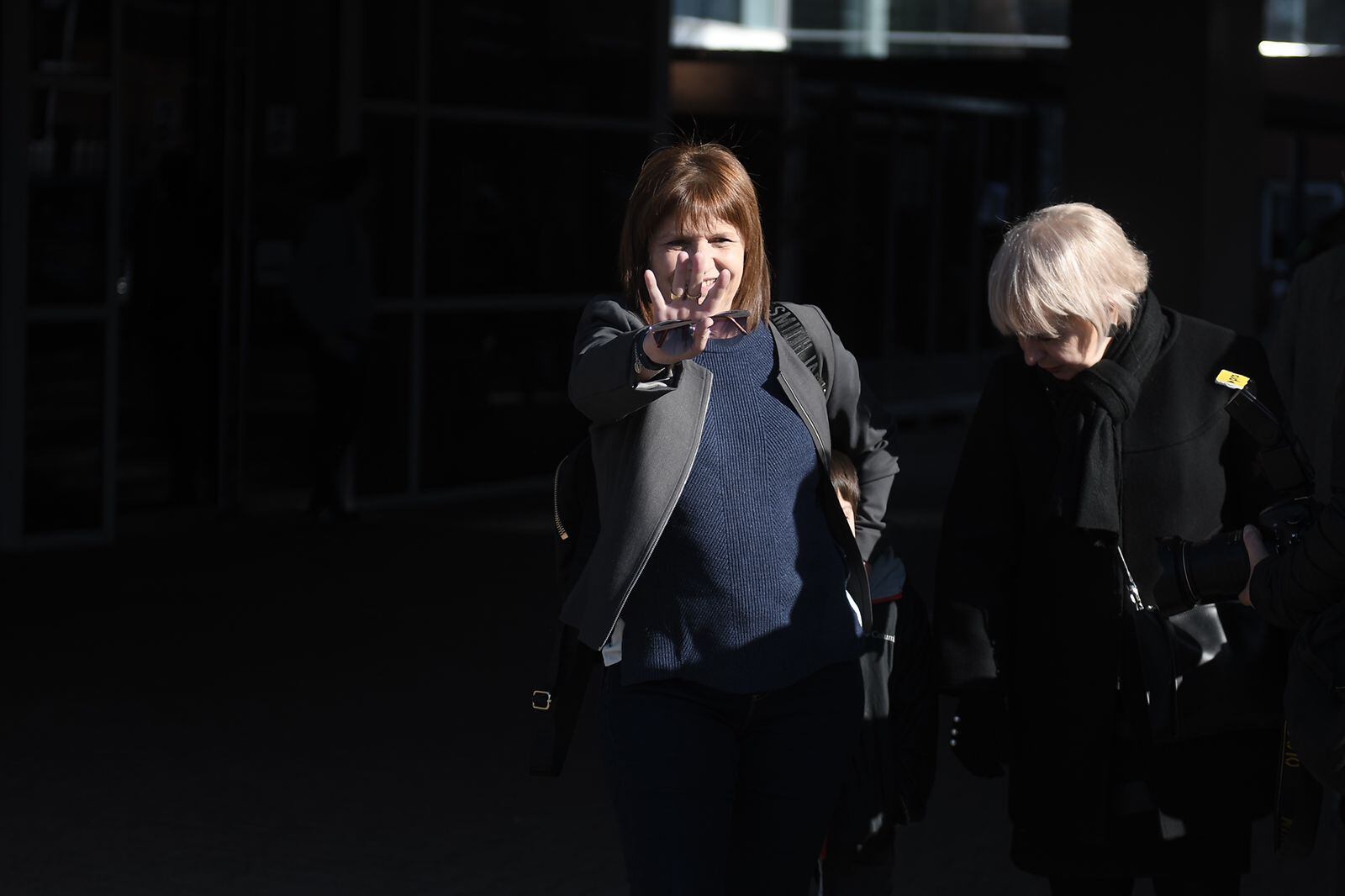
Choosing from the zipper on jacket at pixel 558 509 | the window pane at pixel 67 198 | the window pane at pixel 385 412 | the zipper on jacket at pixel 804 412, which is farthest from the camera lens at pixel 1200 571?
the window pane at pixel 385 412

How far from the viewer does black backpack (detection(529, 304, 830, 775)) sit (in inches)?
129

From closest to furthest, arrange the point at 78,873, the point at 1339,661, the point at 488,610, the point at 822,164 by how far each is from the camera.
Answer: the point at 1339,661, the point at 78,873, the point at 488,610, the point at 822,164

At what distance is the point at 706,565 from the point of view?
3111 mm

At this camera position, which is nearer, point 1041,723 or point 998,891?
point 1041,723

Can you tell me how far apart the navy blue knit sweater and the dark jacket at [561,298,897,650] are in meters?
0.04

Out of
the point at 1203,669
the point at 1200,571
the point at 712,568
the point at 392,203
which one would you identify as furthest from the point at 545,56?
the point at 1200,571

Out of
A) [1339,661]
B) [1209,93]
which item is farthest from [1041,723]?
[1209,93]

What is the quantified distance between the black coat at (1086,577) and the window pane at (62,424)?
703 cm

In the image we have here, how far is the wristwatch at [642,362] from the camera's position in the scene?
296 centimetres

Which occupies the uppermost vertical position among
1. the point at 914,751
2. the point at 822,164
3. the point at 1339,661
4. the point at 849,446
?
the point at 822,164

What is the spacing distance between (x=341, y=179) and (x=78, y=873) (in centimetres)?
603

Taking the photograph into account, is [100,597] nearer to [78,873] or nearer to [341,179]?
[341,179]

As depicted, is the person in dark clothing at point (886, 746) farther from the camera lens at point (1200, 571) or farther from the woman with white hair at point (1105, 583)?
the camera lens at point (1200, 571)

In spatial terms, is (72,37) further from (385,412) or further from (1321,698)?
(1321,698)
